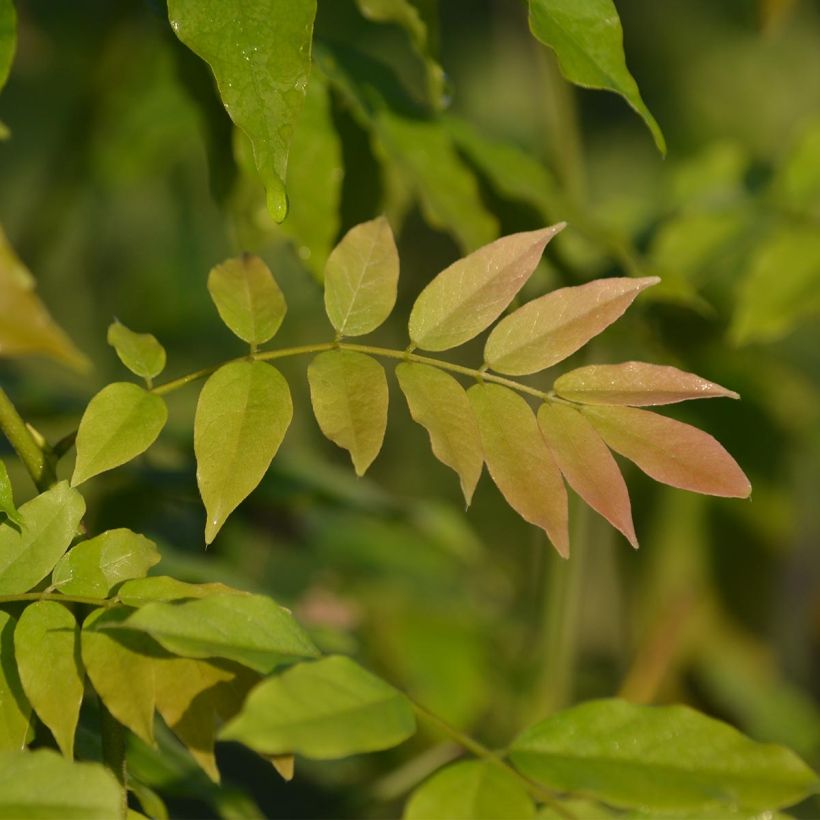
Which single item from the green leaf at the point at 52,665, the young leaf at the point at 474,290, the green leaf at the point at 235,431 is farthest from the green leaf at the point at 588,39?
the green leaf at the point at 52,665

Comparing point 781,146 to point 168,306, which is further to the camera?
point 781,146

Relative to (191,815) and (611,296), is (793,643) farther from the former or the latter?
(611,296)

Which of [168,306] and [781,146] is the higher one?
[781,146]

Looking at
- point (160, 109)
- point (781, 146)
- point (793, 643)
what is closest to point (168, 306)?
point (160, 109)

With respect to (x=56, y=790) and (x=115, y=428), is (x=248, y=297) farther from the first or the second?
(x=56, y=790)

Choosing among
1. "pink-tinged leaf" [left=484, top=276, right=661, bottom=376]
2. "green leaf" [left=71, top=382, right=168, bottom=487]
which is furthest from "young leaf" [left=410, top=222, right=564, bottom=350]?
"green leaf" [left=71, top=382, right=168, bottom=487]

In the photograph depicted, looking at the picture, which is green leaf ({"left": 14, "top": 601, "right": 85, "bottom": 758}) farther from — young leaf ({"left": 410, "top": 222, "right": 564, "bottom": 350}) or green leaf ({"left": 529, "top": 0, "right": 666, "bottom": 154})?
green leaf ({"left": 529, "top": 0, "right": 666, "bottom": 154})

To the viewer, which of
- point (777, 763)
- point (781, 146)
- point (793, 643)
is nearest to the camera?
point (777, 763)

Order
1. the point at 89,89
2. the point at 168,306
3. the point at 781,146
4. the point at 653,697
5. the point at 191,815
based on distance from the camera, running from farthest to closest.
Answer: the point at 781,146 → the point at 168,306 → the point at 653,697 → the point at 89,89 → the point at 191,815
